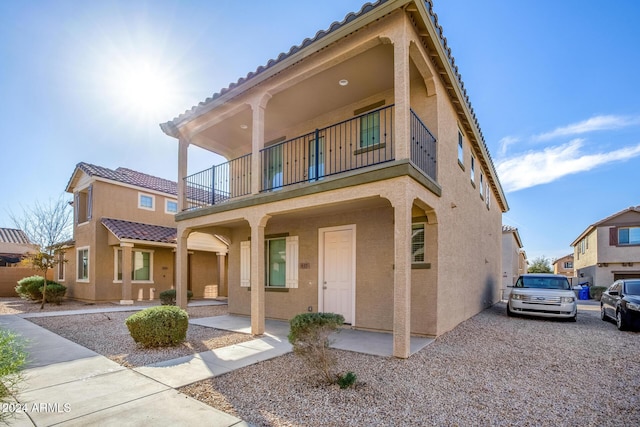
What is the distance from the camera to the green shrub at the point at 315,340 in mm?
4652

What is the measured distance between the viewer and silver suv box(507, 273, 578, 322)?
988 centimetres

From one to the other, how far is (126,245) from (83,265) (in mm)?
3798

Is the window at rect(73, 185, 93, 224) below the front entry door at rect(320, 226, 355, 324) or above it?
above

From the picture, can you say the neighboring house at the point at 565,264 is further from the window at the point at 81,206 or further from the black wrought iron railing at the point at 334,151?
the window at the point at 81,206

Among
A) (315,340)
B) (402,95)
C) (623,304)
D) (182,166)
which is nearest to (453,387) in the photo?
(315,340)

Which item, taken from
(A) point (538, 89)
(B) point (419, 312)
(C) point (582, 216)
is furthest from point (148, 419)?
(C) point (582, 216)

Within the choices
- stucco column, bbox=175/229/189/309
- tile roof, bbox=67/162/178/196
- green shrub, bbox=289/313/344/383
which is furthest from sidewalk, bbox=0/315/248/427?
Answer: tile roof, bbox=67/162/178/196

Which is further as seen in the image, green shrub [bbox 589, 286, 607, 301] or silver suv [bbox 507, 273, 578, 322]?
green shrub [bbox 589, 286, 607, 301]

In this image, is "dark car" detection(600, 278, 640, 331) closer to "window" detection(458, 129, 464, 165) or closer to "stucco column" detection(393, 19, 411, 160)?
"window" detection(458, 129, 464, 165)

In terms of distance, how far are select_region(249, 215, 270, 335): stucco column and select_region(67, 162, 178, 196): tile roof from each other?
1213 cm

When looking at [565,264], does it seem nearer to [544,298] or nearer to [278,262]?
[544,298]

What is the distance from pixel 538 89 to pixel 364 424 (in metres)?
12.4

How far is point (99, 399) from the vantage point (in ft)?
13.5

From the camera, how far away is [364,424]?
3.57 m
